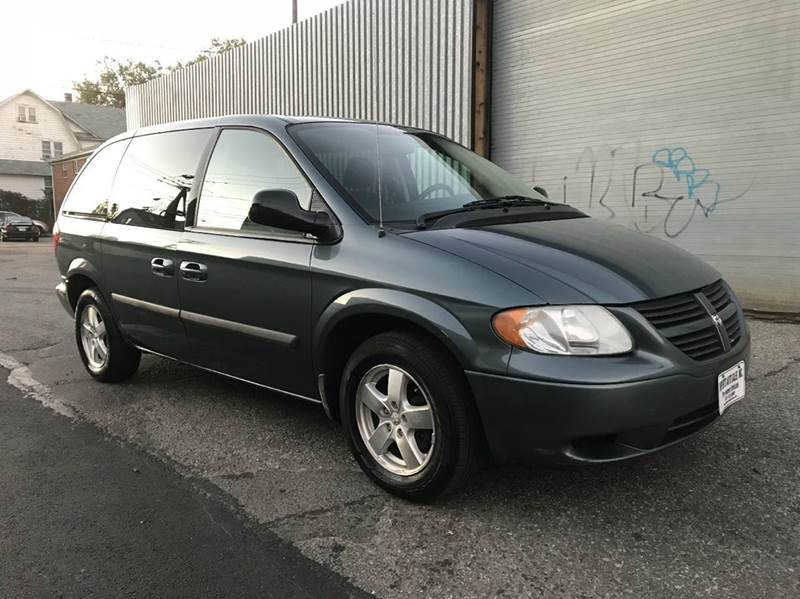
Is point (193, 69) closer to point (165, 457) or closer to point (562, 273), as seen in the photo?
point (165, 457)

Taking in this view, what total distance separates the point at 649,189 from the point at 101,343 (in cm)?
637

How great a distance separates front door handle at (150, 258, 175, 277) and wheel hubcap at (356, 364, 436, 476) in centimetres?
154

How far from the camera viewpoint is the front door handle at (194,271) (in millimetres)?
3533

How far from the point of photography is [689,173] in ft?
24.6

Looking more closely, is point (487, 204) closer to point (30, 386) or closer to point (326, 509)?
point (326, 509)

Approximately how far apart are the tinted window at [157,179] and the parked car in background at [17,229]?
105 feet

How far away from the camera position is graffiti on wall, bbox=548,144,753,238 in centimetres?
740

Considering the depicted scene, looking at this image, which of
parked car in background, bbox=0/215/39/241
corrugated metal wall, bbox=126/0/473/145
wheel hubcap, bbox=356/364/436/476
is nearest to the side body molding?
wheel hubcap, bbox=356/364/436/476

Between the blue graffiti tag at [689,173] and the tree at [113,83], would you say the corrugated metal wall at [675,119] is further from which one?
the tree at [113,83]

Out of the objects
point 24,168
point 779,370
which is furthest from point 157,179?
point 24,168

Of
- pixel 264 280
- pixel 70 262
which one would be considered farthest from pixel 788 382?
pixel 70 262

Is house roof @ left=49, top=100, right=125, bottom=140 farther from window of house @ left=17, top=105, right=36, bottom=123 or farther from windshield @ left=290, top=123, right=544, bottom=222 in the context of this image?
windshield @ left=290, top=123, right=544, bottom=222

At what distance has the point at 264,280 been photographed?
3.23m

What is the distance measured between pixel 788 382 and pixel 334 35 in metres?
9.87
